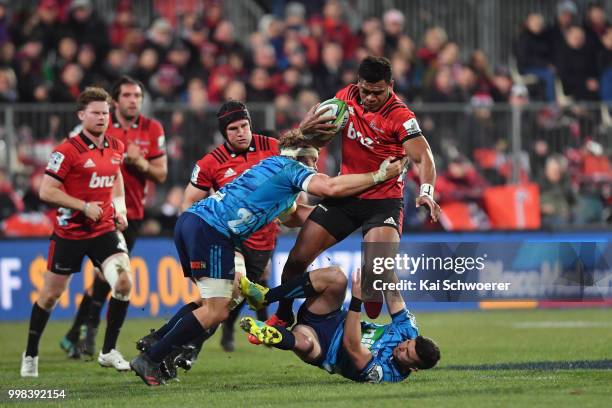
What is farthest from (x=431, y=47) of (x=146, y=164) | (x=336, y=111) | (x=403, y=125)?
(x=336, y=111)

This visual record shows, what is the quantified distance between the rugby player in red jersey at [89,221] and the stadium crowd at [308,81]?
20.9ft

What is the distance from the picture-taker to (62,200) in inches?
468

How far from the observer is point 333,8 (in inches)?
902

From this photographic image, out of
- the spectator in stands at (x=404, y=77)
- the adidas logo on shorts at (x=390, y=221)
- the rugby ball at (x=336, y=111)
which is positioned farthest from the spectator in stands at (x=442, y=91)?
the rugby ball at (x=336, y=111)

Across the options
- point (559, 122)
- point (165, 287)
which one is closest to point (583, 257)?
point (165, 287)

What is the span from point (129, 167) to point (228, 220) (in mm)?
4374

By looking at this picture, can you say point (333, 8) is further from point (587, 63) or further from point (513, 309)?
point (513, 309)

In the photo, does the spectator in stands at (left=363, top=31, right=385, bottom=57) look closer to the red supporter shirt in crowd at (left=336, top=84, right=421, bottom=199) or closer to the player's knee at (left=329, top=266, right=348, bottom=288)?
the red supporter shirt in crowd at (left=336, top=84, right=421, bottom=199)

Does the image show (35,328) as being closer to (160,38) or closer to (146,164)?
(146,164)

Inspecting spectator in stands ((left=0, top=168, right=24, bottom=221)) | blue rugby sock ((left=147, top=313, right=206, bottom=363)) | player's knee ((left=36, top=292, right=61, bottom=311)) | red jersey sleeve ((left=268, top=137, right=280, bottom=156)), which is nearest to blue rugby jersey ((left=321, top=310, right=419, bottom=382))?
blue rugby sock ((left=147, top=313, right=206, bottom=363))

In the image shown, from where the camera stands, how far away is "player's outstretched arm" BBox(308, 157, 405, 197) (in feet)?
31.4

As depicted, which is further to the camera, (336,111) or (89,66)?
(89,66)

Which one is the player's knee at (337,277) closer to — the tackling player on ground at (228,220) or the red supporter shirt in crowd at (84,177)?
the tackling player on ground at (228,220)

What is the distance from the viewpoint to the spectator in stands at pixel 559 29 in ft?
74.4
